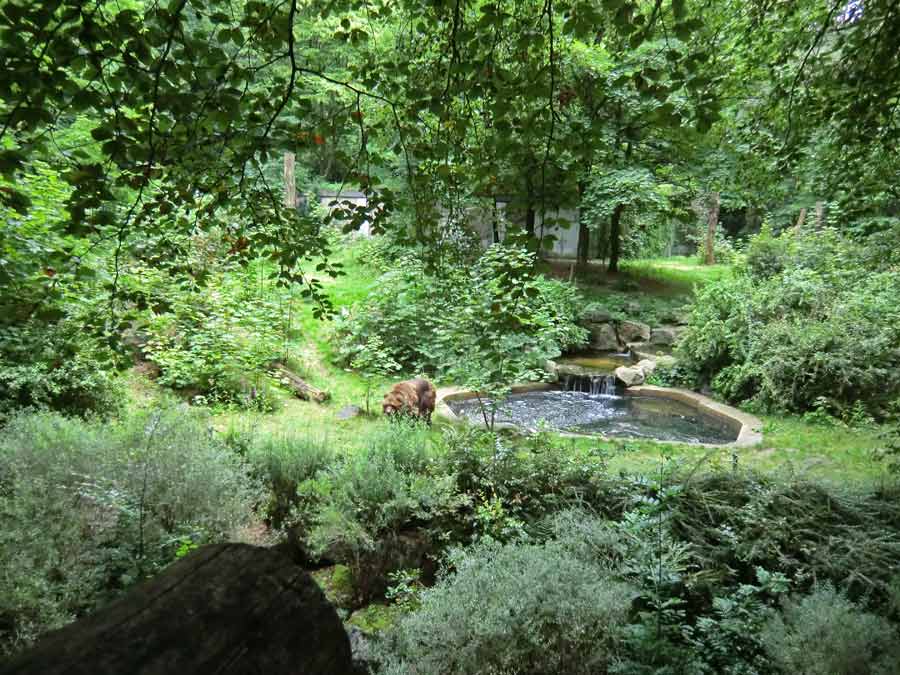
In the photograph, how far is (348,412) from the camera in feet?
25.2

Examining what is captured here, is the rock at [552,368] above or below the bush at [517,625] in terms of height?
below

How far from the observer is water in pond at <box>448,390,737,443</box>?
8.07 meters

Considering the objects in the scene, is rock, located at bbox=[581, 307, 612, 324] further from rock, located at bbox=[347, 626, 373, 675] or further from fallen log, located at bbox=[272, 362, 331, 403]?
rock, located at bbox=[347, 626, 373, 675]

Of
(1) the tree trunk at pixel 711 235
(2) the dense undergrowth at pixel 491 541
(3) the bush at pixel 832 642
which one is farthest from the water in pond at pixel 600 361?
(1) the tree trunk at pixel 711 235

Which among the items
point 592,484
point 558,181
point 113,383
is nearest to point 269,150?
point 558,181

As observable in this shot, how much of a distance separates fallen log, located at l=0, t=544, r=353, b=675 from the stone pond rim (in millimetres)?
5317

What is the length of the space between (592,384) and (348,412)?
5.01 m

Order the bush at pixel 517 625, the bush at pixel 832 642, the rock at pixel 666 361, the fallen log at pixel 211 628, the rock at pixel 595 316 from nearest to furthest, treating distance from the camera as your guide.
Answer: the fallen log at pixel 211 628, the bush at pixel 832 642, the bush at pixel 517 625, the rock at pixel 666 361, the rock at pixel 595 316

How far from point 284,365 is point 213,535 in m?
5.82

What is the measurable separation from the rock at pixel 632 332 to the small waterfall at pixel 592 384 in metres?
2.61

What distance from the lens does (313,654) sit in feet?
4.42

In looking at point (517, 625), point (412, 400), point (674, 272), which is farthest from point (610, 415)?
point (674, 272)

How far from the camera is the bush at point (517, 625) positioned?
2.48m

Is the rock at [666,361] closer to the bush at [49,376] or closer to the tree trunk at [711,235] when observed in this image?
the bush at [49,376]
